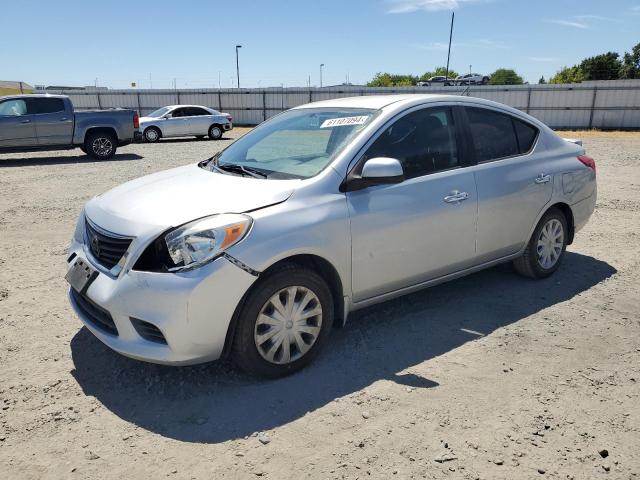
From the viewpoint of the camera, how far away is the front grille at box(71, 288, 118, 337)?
3140mm

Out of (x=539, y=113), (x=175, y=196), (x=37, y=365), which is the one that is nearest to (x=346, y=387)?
(x=175, y=196)

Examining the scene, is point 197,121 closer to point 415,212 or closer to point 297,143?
point 297,143

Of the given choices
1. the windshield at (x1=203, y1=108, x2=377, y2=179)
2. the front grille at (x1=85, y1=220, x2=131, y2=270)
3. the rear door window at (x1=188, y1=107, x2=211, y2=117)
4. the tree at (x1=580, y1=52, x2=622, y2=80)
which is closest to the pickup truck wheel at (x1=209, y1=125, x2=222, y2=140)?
the rear door window at (x1=188, y1=107, x2=211, y2=117)

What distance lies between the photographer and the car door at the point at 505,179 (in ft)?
13.9

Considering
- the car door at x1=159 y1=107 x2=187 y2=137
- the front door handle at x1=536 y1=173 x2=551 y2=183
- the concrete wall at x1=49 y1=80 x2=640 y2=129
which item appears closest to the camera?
the front door handle at x1=536 y1=173 x2=551 y2=183

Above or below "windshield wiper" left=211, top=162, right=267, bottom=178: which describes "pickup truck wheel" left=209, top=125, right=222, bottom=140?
below

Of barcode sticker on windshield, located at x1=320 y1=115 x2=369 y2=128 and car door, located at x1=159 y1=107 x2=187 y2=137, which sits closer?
barcode sticker on windshield, located at x1=320 y1=115 x2=369 y2=128

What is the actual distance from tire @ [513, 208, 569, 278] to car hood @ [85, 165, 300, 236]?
2.56 meters

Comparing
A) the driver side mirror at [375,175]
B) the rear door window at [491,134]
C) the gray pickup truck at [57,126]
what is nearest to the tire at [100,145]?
the gray pickup truck at [57,126]

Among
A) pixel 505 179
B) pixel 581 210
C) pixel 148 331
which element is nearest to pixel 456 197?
pixel 505 179

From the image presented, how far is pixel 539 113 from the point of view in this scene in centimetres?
2675

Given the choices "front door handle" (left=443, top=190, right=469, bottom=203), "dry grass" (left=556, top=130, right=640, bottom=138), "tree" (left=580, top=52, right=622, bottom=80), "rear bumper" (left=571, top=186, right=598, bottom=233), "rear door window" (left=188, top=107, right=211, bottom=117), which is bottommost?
"dry grass" (left=556, top=130, right=640, bottom=138)

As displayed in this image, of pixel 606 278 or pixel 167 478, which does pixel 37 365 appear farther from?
pixel 606 278

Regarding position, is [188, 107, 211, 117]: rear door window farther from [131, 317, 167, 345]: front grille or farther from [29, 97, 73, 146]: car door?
[131, 317, 167, 345]: front grille
